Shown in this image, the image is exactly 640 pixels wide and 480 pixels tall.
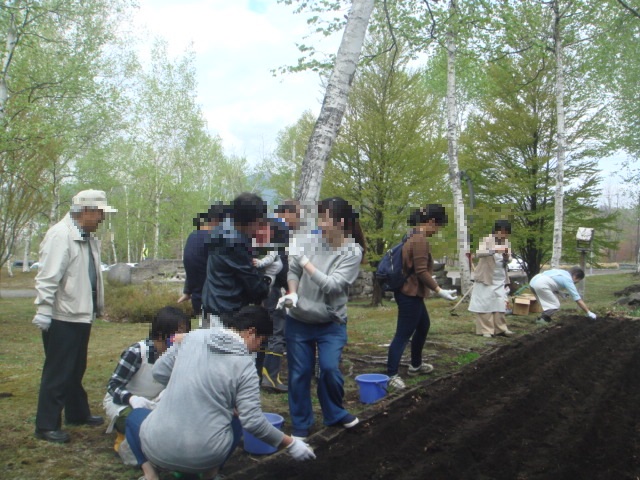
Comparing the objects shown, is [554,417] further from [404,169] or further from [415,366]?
[404,169]

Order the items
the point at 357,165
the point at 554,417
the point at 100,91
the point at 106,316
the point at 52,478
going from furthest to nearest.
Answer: the point at 100,91 → the point at 357,165 → the point at 106,316 → the point at 554,417 → the point at 52,478

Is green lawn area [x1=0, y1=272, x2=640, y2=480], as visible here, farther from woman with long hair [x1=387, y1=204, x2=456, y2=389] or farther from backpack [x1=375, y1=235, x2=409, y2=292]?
backpack [x1=375, y1=235, x2=409, y2=292]

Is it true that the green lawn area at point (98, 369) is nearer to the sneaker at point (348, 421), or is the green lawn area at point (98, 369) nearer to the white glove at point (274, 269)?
the sneaker at point (348, 421)

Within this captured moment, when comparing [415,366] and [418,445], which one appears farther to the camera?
[415,366]

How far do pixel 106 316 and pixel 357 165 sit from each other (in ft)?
26.5

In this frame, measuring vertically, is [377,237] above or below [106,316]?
above

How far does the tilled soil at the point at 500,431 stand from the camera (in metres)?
3.01

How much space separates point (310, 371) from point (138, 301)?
10715mm

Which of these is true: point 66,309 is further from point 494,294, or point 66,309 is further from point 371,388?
point 494,294

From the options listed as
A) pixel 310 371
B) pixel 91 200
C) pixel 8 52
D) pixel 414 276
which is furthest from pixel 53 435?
pixel 8 52

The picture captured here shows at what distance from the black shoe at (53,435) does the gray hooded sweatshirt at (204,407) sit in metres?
1.23

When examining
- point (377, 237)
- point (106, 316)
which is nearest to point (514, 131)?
point (377, 237)

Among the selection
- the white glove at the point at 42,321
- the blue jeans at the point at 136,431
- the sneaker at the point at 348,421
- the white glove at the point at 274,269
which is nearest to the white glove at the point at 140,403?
the blue jeans at the point at 136,431

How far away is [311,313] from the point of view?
3611 millimetres
